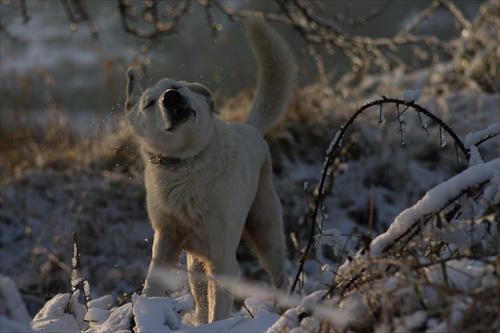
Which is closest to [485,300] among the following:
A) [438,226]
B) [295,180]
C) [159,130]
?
[438,226]

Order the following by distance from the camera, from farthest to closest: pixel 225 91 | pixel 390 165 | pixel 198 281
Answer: pixel 225 91 → pixel 390 165 → pixel 198 281

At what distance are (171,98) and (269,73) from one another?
158 centimetres

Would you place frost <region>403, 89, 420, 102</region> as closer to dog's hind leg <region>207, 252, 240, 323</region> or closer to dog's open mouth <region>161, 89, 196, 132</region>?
dog's open mouth <region>161, 89, 196, 132</region>

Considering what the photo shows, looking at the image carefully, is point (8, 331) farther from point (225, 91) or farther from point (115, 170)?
point (225, 91)

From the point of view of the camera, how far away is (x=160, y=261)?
146 inches

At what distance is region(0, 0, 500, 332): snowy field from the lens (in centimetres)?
204

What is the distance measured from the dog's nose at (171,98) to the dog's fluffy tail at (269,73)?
4.46 ft

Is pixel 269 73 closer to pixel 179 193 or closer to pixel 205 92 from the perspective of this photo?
pixel 205 92

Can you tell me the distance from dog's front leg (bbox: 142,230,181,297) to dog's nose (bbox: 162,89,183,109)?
2.39ft

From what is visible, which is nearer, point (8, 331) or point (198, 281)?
point (8, 331)

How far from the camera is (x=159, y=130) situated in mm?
3615

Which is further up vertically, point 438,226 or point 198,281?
point 438,226

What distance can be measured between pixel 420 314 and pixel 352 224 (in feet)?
18.5

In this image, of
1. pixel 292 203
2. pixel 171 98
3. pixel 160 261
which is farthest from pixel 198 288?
pixel 292 203
